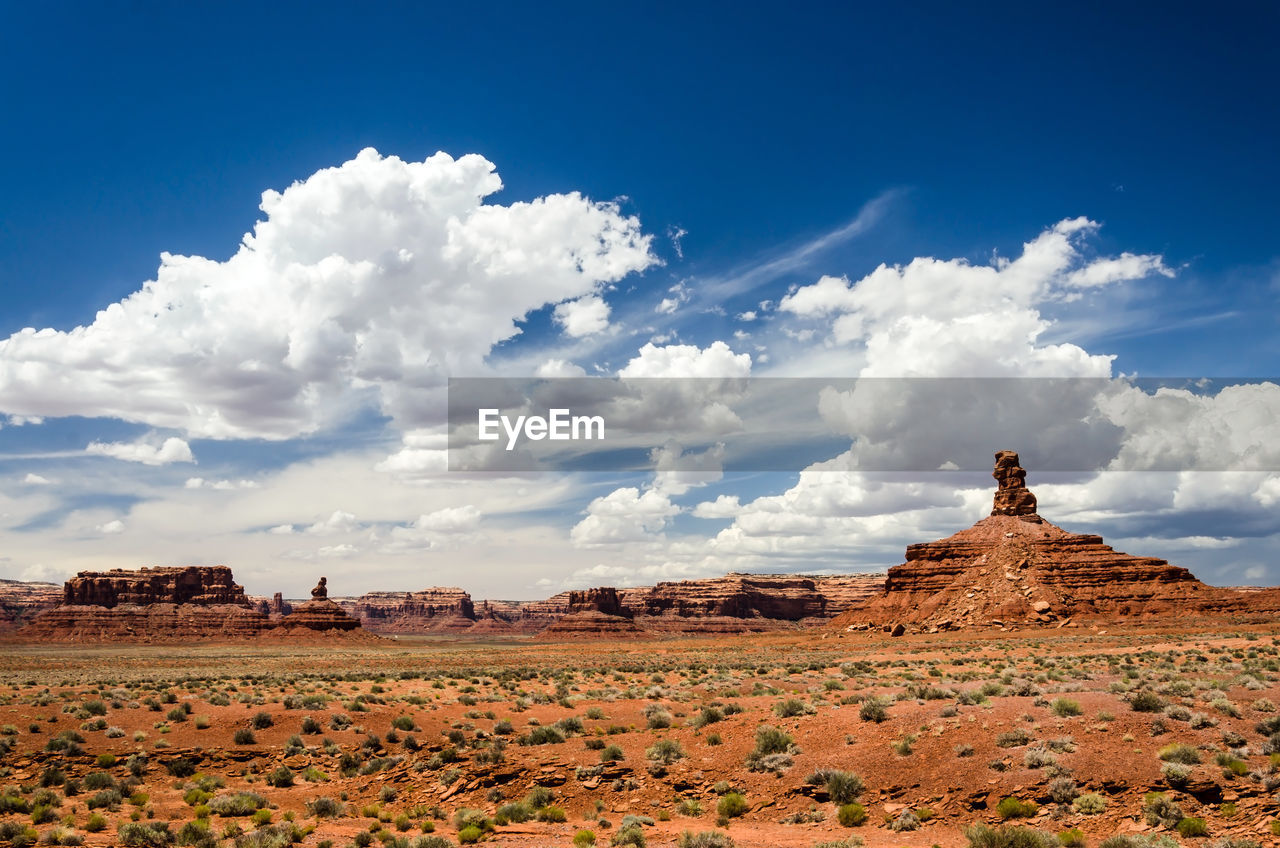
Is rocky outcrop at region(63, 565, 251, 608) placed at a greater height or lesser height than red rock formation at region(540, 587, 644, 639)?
greater

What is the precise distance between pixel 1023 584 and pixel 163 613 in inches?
6530

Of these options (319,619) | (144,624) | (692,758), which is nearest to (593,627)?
(319,619)

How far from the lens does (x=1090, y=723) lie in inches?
670

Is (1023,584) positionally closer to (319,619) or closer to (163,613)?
(319,619)

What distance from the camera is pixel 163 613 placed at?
6368 inches

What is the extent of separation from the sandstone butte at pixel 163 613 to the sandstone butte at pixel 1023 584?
113 m

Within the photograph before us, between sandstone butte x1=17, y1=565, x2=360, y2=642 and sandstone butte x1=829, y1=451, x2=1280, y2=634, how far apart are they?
113m

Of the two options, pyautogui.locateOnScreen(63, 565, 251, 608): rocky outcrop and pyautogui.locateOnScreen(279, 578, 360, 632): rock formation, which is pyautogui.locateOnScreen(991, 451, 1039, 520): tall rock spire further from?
pyautogui.locateOnScreen(63, 565, 251, 608): rocky outcrop

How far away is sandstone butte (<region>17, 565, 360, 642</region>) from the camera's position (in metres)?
153

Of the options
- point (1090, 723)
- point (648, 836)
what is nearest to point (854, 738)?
point (1090, 723)

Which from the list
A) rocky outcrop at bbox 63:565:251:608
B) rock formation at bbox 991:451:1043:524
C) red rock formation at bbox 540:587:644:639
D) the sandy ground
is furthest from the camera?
red rock formation at bbox 540:587:644:639

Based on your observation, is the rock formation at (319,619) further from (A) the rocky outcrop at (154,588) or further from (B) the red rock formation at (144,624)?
(A) the rocky outcrop at (154,588)

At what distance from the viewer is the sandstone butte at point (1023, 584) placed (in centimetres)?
8000

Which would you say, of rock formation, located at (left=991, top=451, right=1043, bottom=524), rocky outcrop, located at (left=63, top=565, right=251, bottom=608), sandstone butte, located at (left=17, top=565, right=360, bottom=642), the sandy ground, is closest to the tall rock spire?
rock formation, located at (left=991, top=451, right=1043, bottom=524)
